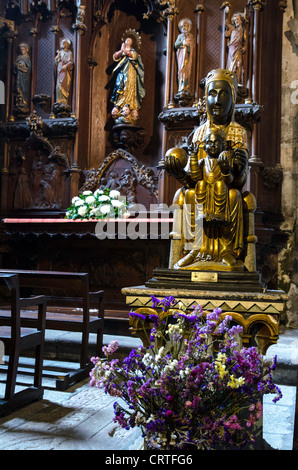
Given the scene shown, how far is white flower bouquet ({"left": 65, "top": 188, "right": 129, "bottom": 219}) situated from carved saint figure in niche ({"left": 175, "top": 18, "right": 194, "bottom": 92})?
70.6 inches

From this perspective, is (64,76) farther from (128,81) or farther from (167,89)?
(167,89)

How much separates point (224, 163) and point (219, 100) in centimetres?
58

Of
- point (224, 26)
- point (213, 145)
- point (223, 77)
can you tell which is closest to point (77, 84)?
point (224, 26)

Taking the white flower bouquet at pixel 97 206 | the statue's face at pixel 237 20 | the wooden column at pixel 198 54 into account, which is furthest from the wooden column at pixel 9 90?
the statue's face at pixel 237 20

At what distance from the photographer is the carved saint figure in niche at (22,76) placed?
7.99 meters

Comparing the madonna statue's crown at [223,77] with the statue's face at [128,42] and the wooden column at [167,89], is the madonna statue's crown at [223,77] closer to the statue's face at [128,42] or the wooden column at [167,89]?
the wooden column at [167,89]

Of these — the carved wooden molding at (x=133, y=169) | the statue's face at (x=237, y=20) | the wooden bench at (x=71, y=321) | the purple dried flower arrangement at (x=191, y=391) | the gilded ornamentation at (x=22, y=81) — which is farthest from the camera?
the gilded ornamentation at (x=22, y=81)

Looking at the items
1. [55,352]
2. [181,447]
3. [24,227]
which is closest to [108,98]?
[24,227]

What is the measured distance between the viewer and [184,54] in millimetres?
6957

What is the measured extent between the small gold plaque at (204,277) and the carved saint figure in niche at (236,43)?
13.6 ft

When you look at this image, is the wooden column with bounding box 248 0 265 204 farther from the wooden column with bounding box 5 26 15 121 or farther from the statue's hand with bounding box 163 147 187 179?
the wooden column with bounding box 5 26 15 121

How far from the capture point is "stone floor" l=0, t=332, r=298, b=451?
9.51 ft

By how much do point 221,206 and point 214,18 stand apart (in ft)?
15.3

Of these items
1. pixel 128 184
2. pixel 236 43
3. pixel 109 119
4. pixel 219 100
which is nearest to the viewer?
pixel 219 100
